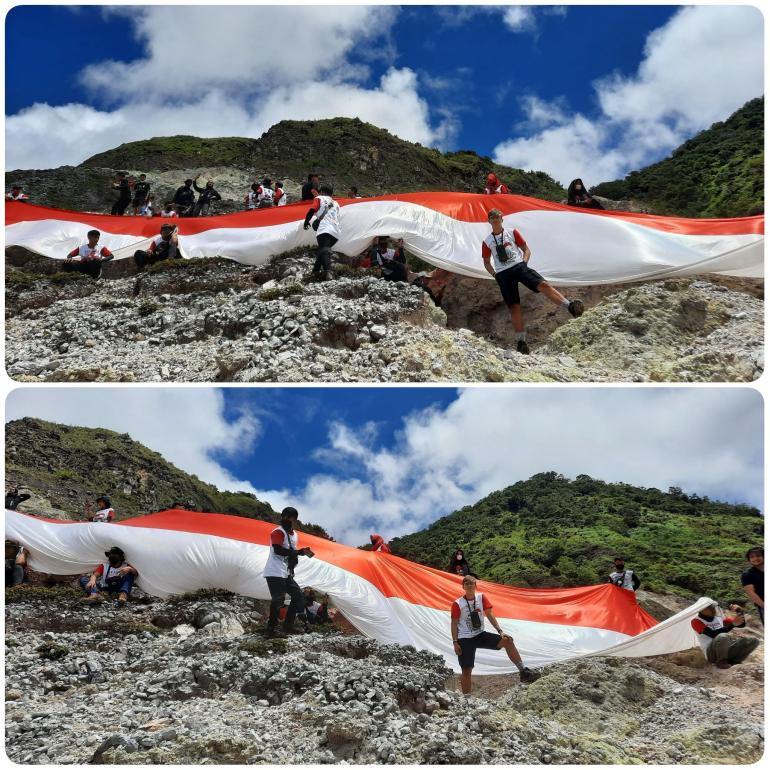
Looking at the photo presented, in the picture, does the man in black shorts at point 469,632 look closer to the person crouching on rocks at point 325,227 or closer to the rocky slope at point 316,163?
the person crouching on rocks at point 325,227

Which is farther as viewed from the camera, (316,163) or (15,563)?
(316,163)

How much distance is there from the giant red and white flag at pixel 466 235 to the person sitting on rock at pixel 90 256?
160 mm

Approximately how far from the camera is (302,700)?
318 inches

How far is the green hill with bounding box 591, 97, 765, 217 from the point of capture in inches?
1468

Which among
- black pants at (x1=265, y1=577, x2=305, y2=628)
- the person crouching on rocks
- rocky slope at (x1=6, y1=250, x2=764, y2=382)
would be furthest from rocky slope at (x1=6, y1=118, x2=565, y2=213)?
black pants at (x1=265, y1=577, x2=305, y2=628)

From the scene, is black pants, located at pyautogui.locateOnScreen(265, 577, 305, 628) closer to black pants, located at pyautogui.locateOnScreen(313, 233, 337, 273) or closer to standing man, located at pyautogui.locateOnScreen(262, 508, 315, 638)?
standing man, located at pyautogui.locateOnScreen(262, 508, 315, 638)

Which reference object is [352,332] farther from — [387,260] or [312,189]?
[312,189]

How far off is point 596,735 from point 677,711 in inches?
57.8

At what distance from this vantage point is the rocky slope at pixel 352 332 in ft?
37.1

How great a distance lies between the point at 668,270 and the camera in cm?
1162

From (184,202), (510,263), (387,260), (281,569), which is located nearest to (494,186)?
(387,260)

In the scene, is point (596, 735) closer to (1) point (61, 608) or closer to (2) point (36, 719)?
(2) point (36, 719)

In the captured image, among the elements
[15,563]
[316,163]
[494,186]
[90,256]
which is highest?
[316,163]

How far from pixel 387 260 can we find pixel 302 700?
8086 millimetres
